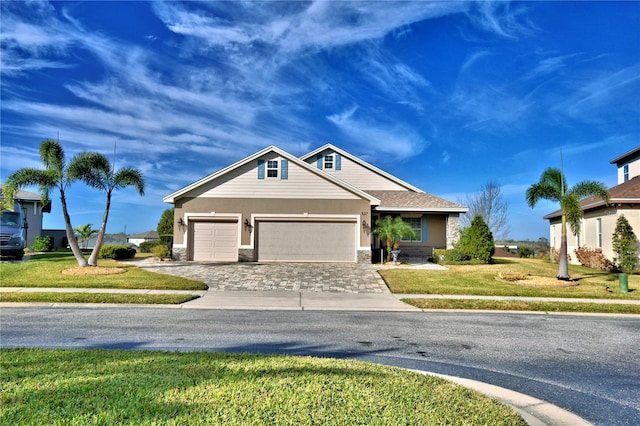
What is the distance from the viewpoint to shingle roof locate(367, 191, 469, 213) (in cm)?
2364

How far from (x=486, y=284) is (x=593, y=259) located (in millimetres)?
11105

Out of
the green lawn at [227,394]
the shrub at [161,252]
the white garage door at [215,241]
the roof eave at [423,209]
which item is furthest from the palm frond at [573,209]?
the shrub at [161,252]

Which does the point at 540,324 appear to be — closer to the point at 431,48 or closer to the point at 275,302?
the point at 275,302

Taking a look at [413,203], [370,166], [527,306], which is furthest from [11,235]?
[527,306]

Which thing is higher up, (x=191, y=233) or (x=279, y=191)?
(x=279, y=191)

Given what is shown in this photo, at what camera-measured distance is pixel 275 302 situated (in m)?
11.8

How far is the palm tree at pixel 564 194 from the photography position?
15.7 metres

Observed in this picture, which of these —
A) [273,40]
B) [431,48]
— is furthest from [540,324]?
[273,40]

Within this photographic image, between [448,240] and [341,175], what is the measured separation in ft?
27.0

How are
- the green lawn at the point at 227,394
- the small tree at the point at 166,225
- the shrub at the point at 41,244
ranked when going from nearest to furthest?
1. the green lawn at the point at 227,394
2. the small tree at the point at 166,225
3. the shrub at the point at 41,244

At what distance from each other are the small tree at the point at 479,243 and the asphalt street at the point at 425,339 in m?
11.2

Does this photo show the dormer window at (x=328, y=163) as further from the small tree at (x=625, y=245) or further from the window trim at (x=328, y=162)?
the small tree at (x=625, y=245)

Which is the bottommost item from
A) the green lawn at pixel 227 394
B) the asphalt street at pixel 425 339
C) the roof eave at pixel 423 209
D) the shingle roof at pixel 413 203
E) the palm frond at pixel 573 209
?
the asphalt street at pixel 425 339

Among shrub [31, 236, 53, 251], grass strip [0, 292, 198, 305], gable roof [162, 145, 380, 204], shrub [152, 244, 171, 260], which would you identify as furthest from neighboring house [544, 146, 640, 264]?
shrub [31, 236, 53, 251]
